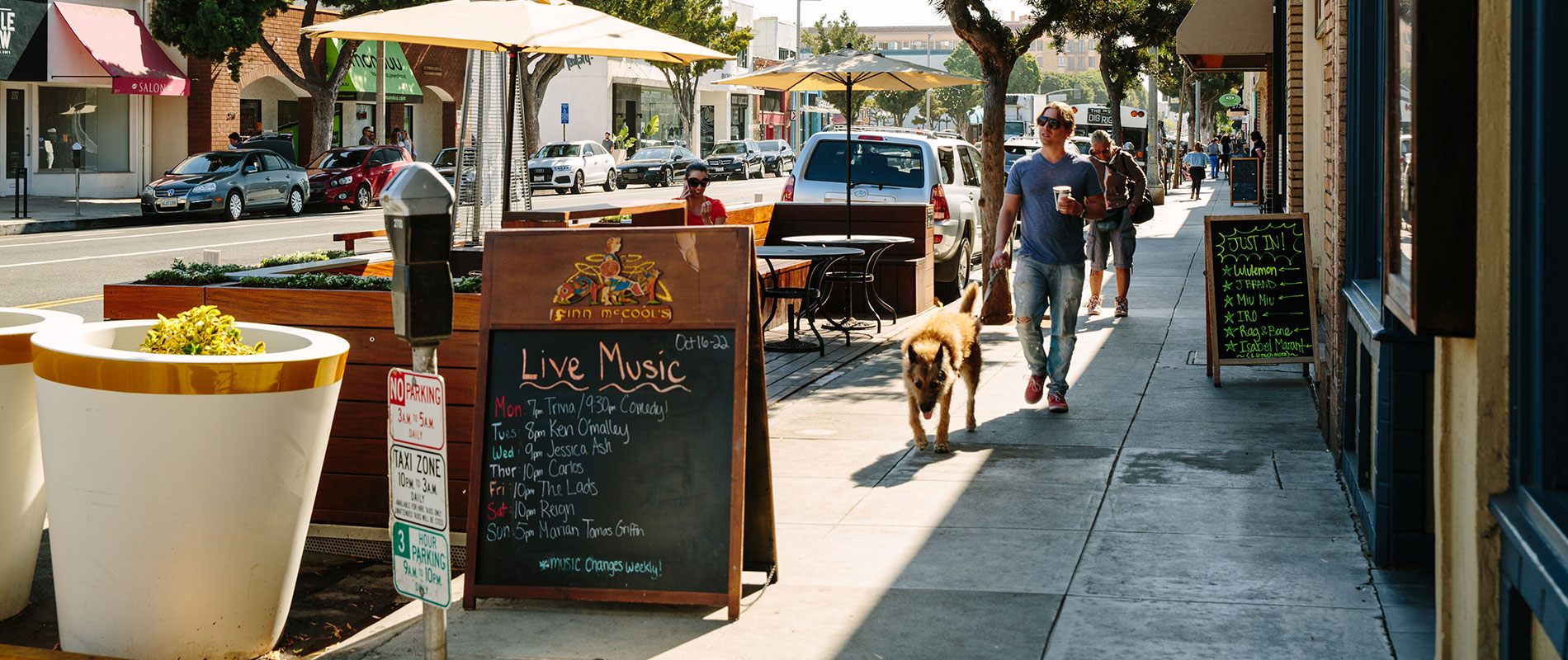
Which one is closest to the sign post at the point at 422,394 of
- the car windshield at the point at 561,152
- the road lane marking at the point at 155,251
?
the road lane marking at the point at 155,251

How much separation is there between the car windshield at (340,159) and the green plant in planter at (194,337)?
28407mm

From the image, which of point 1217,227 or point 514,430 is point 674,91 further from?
point 514,430

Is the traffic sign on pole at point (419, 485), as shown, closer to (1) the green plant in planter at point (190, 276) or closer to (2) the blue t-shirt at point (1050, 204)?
(1) the green plant in planter at point (190, 276)

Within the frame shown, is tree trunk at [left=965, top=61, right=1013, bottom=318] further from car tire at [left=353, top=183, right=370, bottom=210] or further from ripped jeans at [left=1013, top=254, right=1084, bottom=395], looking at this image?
car tire at [left=353, top=183, right=370, bottom=210]

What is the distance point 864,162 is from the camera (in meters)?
15.2

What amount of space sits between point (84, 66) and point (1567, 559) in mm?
33446

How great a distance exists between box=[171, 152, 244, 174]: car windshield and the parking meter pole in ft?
84.7

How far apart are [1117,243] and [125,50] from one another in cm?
2671

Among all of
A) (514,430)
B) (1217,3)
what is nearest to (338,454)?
(514,430)

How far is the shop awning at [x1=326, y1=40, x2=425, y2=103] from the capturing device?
40406mm

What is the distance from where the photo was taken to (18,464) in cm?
511

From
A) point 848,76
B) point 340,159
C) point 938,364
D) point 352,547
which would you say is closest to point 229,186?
point 340,159

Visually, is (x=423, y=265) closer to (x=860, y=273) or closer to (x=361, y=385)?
(x=361, y=385)

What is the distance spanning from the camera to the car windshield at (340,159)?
32156mm
